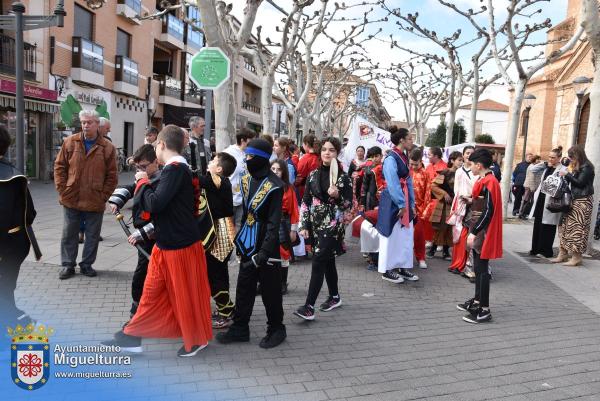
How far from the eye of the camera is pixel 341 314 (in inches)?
209

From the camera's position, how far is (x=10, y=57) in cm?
1750

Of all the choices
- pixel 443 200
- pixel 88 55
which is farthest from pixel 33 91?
pixel 443 200

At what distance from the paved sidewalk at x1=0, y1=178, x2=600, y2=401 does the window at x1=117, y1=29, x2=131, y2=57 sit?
69.6ft

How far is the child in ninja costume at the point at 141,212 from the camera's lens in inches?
155

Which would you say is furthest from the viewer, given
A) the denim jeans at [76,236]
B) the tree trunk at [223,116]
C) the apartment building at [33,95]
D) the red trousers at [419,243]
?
the apartment building at [33,95]

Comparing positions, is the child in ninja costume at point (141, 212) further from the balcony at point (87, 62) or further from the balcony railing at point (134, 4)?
the balcony railing at point (134, 4)

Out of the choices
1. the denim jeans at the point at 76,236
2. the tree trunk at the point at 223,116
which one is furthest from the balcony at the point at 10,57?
the denim jeans at the point at 76,236

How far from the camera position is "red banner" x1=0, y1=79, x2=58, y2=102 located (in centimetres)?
1598

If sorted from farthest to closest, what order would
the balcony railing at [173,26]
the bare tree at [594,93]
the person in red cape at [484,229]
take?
1. the balcony railing at [173,26]
2. the bare tree at [594,93]
3. the person in red cape at [484,229]

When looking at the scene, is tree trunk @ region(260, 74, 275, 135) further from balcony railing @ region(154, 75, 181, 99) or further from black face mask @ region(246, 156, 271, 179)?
balcony railing @ region(154, 75, 181, 99)

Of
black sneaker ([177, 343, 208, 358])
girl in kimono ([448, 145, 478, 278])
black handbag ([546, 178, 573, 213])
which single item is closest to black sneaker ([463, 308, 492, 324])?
girl in kimono ([448, 145, 478, 278])

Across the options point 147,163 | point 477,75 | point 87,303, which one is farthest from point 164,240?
point 477,75

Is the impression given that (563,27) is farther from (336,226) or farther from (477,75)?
(336,226)

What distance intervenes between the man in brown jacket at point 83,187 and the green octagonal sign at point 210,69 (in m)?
1.50
